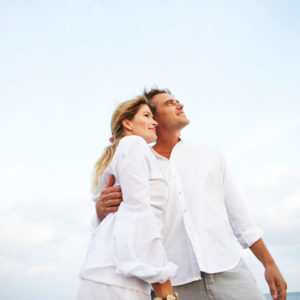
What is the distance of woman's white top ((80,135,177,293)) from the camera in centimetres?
168

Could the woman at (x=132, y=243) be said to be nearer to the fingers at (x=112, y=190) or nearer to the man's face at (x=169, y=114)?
the fingers at (x=112, y=190)

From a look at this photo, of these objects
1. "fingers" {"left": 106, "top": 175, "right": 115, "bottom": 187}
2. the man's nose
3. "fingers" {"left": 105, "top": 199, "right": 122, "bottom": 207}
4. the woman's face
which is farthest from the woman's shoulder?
the man's nose

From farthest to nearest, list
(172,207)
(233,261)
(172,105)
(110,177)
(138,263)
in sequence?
1. (172,105)
2. (172,207)
3. (233,261)
4. (110,177)
5. (138,263)

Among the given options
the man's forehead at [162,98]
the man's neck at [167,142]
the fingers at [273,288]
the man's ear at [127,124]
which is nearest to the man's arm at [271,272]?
the fingers at [273,288]

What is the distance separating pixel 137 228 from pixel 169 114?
2386mm

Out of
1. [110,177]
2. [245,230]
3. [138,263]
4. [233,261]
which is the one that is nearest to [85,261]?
[138,263]

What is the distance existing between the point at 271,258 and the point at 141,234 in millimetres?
1857

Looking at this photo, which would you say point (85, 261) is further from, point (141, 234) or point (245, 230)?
point (245, 230)

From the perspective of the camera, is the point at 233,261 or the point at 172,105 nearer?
the point at 233,261

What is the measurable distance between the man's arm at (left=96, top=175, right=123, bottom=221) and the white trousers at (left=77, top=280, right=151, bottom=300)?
0.46 meters

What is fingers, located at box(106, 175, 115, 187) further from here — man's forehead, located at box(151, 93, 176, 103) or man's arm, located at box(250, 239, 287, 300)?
man's forehead, located at box(151, 93, 176, 103)

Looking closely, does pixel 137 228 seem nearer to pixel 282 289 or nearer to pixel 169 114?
pixel 282 289

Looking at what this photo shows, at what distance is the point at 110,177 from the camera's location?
85.7 inches

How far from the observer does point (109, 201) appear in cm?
203
